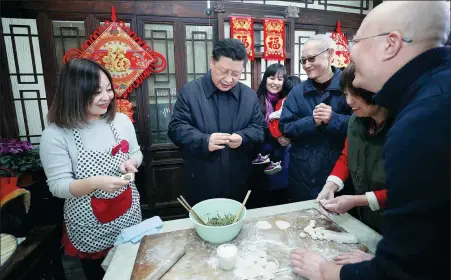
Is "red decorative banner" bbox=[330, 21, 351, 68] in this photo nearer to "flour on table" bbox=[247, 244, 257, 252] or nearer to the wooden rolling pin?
"flour on table" bbox=[247, 244, 257, 252]

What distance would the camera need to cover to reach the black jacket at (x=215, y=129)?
6.54 feet

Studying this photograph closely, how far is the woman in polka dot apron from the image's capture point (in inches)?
55.4

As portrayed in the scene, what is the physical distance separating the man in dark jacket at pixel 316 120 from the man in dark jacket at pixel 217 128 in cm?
36

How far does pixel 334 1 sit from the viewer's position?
4.20 m

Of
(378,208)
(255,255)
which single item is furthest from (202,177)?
(378,208)

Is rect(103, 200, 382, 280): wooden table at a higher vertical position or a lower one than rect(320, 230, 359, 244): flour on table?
lower

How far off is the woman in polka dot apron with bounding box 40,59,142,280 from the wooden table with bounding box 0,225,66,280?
181 mm

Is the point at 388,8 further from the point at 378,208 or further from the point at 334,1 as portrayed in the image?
the point at 334,1

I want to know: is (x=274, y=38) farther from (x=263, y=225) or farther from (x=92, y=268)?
(x=92, y=268)

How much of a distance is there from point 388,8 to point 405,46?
121 mm

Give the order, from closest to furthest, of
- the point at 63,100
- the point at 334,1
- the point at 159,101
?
the point at 63,100 < the point at 159,101 < the point at 334,1

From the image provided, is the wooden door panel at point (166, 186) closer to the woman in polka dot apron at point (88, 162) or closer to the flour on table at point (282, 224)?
the woman in polka dot apron at point (88, 162)

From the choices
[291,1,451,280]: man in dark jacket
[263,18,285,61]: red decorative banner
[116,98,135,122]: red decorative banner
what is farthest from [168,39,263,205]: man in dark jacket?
[263,18,285,61]: red decorative banner

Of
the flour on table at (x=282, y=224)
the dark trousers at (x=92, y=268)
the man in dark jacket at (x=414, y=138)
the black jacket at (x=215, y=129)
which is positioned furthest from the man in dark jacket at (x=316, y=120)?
the dark trousers at (x=92, y=268)
